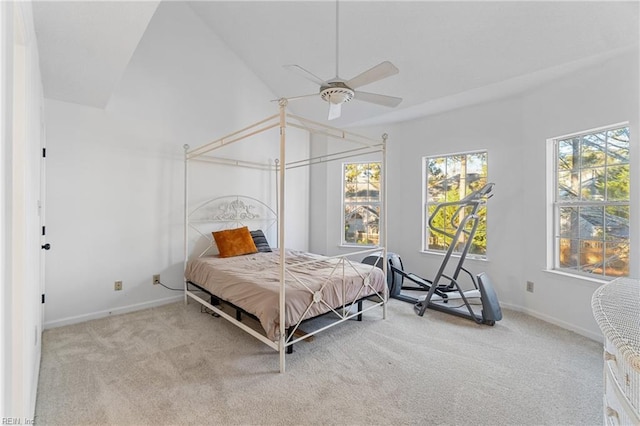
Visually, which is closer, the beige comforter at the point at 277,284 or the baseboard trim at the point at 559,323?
the beige comforter at the point at 277,284

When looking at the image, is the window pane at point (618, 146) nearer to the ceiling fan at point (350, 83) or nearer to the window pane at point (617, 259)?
the window pane at point (617, 259)

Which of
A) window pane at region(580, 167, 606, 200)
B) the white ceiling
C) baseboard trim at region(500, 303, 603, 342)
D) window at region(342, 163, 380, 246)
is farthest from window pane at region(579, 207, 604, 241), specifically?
window at region(342, 163, 380, 246)

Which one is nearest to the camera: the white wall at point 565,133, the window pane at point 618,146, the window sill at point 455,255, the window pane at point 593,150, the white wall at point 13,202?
the white wall at point 13,202

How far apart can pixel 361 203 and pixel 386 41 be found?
8.24ft

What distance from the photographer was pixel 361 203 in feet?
16.6

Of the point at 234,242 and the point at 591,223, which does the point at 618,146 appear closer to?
the point at 591,223

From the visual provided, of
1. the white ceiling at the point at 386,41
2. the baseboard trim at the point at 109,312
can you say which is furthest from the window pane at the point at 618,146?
the baseboard trim at the point at 109,312

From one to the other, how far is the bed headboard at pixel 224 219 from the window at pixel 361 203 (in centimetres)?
130

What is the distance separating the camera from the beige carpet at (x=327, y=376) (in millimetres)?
1778

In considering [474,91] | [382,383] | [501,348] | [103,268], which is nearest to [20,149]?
[103,268]

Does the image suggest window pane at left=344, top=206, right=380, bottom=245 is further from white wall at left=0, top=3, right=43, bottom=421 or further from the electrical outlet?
white wall at left=0, top=3, right=43, bottom=421

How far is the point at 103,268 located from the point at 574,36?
5.26 m

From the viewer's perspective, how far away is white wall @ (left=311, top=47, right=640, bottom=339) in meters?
2.76

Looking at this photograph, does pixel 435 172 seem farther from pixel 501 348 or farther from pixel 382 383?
pixel 382 383
